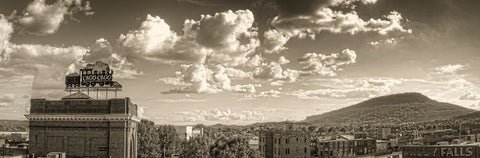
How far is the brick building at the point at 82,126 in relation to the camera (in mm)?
53594

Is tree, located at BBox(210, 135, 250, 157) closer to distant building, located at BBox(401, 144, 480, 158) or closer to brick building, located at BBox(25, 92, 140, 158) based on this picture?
distant building, located at BBox(401, 144, 480, 158)

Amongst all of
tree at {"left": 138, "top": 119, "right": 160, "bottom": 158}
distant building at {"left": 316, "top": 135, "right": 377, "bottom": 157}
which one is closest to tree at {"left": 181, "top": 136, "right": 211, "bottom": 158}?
tree at {"left": 138, "top": 119, "right": 160, "bottom": 158}

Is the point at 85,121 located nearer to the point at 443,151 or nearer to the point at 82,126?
the point at 82,126

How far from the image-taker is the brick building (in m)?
53.6

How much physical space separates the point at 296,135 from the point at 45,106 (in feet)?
245

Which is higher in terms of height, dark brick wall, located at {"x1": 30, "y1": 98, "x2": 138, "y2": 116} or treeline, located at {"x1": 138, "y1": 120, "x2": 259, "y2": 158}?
dark brick wall, located at {"x1": 30, "y1": 98, "x2": 138, "y2": 116}

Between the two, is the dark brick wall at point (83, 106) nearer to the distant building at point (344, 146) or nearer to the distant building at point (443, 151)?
the distant building at point (443, 151)

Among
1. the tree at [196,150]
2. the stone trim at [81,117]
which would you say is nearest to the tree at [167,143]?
the tree at [196,150]

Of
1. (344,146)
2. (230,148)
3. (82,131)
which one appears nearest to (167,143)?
(230,148)

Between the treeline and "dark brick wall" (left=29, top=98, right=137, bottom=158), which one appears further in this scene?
the treeline

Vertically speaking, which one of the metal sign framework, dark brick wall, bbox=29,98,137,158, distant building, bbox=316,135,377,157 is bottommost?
distant building, bbox=316,135,377,157

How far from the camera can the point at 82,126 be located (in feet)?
180

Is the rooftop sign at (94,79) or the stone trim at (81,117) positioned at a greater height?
the rooftop sign at (94,79)

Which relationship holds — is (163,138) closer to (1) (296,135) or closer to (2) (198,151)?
(2) (198,151)
